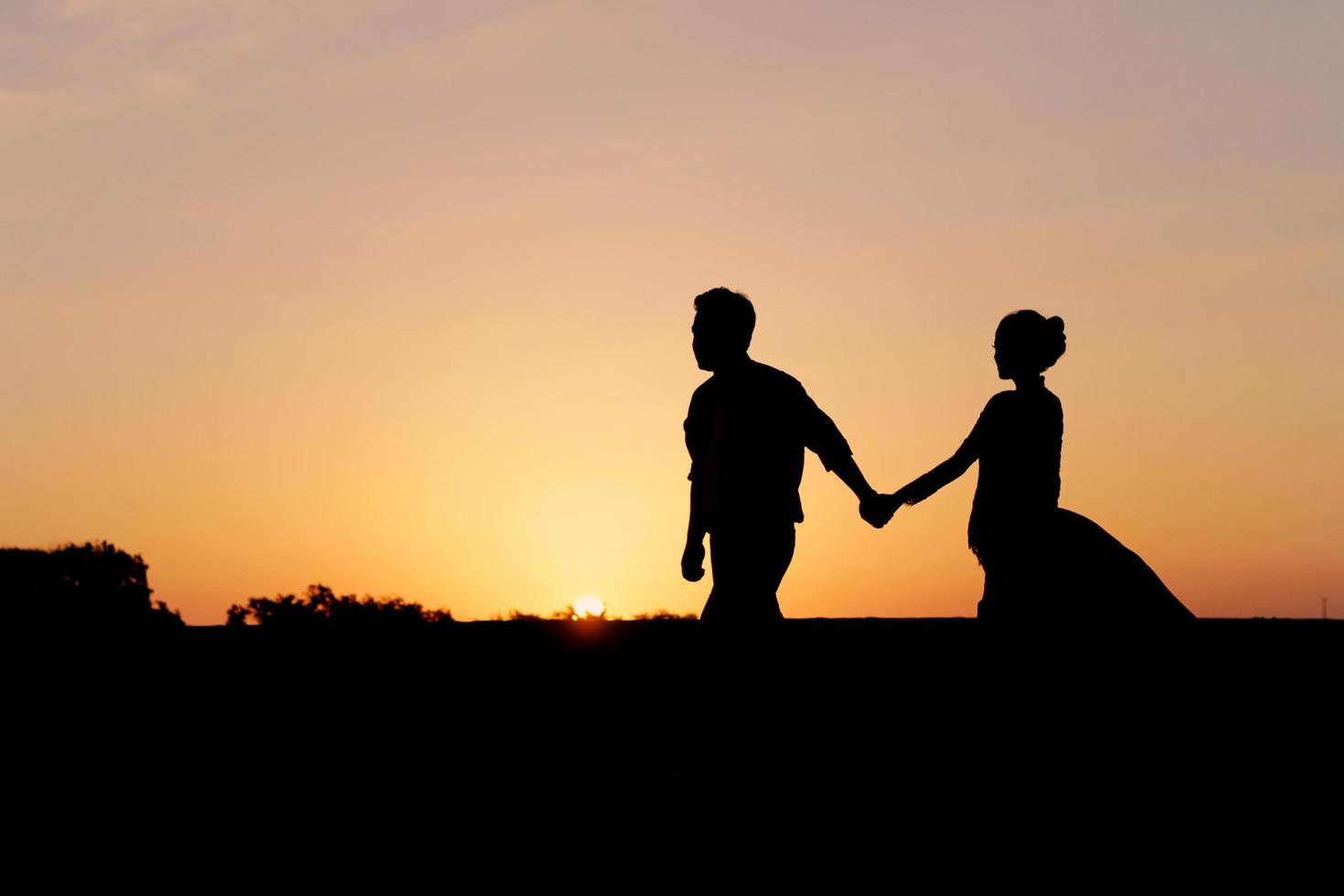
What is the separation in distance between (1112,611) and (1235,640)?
244cm

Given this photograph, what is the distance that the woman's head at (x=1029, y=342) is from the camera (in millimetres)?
9375

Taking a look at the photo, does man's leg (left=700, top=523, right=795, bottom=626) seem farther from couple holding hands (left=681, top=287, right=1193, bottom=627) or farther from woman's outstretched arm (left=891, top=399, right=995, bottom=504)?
woman's outstretched arm (left=891, top=399, right=995, bottom=504)

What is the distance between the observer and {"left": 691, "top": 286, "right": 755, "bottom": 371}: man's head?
8.80 metres

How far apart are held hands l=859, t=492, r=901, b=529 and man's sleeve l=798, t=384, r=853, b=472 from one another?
123 centimetres

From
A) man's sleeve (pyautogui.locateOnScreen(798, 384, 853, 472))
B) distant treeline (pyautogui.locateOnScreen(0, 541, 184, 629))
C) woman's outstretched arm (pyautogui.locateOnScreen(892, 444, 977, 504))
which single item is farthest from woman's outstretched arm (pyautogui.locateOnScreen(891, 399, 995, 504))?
distant treeline (pyautogui.locateOnScreen(0, 541, 184, 629))

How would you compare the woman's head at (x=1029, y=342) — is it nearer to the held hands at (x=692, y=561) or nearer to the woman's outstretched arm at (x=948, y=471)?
the woman's outstretched arm at (x=948, y=471)

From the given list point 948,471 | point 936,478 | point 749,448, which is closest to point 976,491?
point 948,471

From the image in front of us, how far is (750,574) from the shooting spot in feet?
28.7

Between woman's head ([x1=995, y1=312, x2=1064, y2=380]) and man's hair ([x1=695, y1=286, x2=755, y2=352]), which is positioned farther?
woman's head ([x1=995, y1=312, x2=1064, y2=380])

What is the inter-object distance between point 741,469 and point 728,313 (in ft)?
2.63

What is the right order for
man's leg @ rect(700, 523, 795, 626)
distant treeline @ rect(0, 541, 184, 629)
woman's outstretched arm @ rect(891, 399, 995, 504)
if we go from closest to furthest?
man's leg @ rect(700, 523, 795, 626) < woman's outstretched arm @ rect(891, 399, 995, 504) < distant treeline @ rect(0, 541, 184, 629)

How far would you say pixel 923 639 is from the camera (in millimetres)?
12094

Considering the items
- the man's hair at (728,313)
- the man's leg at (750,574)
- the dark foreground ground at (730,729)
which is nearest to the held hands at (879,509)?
the dark foreground ground at (730,729)

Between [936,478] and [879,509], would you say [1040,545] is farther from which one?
[879,509]
